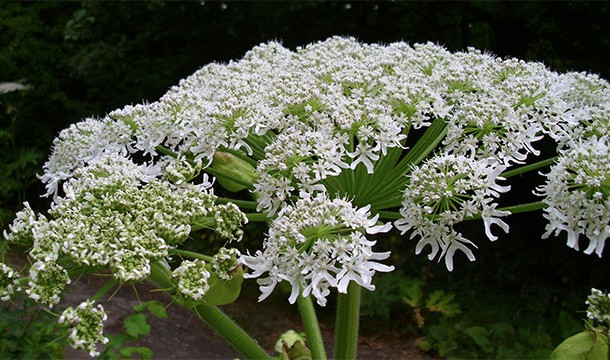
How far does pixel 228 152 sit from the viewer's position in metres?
2.26

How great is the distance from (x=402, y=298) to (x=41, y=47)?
6.75m

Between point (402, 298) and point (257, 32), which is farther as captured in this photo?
point (257, 32)

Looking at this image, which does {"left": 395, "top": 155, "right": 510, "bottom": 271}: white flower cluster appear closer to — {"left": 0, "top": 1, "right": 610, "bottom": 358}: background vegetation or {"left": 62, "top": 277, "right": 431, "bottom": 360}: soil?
{"left": 0, "top": 1, "right": 610, "bottom": 358}: background vegetation

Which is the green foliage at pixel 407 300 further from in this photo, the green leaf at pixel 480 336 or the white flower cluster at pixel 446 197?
the white flower cluster at pixel 446 197

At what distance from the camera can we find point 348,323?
249 centimetres

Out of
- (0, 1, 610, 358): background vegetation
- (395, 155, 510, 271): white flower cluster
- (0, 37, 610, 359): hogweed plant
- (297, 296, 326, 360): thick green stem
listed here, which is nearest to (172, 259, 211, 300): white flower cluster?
(0, 37, 610, 359): hogweed plant

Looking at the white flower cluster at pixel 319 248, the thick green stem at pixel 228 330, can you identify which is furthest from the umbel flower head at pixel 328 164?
the thick green stem at pixel 228 330

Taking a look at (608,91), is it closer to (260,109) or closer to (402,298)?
(260,109)

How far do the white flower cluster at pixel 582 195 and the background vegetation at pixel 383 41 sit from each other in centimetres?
370

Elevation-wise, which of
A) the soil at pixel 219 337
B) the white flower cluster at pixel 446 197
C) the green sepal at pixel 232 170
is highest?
the green sepal at pixel 232 170

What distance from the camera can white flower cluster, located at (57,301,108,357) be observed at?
145cm

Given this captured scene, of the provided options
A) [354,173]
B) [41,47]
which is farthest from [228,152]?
[41,47]

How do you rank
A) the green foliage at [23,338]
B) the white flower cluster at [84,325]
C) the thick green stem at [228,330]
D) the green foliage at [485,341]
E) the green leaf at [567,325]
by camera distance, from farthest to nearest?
the green foliage at [485,341] < the green leaf at [567,325] < the green foliage at [23,338] < the thick green stem at [228,330] < the white flower cluster at [84,325]

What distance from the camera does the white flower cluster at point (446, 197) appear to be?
1.77 m
